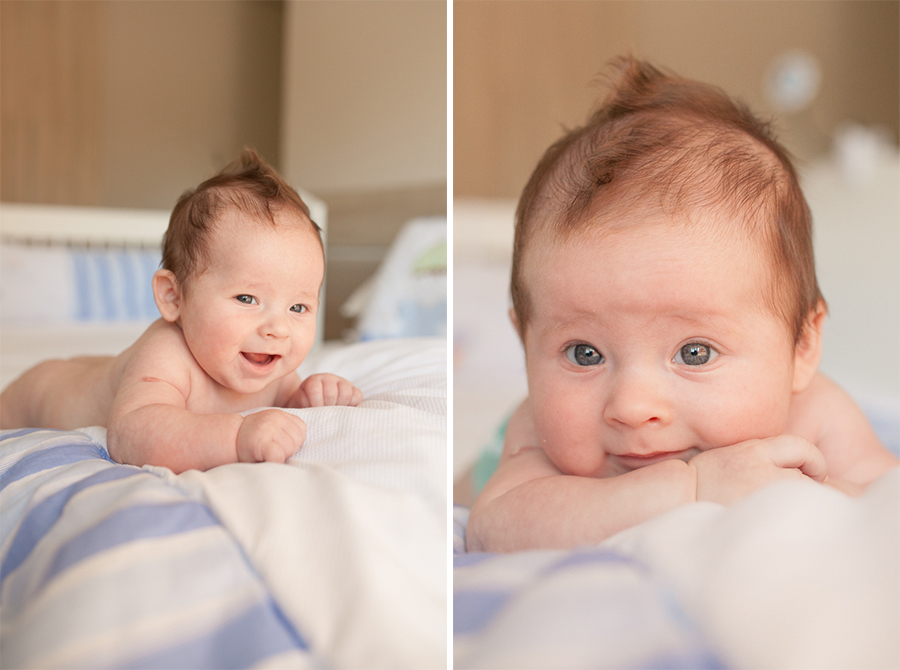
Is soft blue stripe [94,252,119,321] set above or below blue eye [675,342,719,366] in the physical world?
below

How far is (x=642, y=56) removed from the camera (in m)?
1.44

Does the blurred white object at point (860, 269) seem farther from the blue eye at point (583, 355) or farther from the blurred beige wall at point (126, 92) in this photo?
the blurred beige wall at point (126, 92)

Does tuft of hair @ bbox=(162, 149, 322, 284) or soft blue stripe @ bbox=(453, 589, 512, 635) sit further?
tuft of hair @ bbox=(162, 149, 322, 284)

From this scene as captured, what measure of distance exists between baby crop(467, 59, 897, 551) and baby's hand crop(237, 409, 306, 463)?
0.61 feet

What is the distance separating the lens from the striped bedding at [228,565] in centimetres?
38

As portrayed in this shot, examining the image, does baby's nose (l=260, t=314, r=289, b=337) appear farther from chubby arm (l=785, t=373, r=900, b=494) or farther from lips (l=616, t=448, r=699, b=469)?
chubby arm (l=785, t=373, r=900, b=494)

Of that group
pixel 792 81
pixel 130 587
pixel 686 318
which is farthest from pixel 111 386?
pixel 792 81

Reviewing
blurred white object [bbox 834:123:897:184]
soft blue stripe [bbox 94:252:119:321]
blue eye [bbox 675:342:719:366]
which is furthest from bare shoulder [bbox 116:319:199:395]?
blurred white object [bbox 834:123:897:184]

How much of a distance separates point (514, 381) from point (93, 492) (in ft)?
3.72

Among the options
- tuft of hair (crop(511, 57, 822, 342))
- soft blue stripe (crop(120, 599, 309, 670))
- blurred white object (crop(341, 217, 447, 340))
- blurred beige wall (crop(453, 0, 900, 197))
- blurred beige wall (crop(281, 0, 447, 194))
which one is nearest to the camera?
soft blue stripe (crop(120, 599, 309, 670))

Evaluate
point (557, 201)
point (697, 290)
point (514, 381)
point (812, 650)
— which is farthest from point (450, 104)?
point (514, 381)

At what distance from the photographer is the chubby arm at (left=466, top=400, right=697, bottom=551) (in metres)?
0.52

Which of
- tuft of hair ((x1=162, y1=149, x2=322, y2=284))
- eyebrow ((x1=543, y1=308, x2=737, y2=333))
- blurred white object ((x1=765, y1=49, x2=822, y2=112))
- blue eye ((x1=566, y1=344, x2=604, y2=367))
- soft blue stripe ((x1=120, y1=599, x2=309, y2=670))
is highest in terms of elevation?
blurred white object ((x1=765, y1=49, x2=822, y2=112))

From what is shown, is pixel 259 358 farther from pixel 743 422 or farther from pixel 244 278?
pixel 743 422
